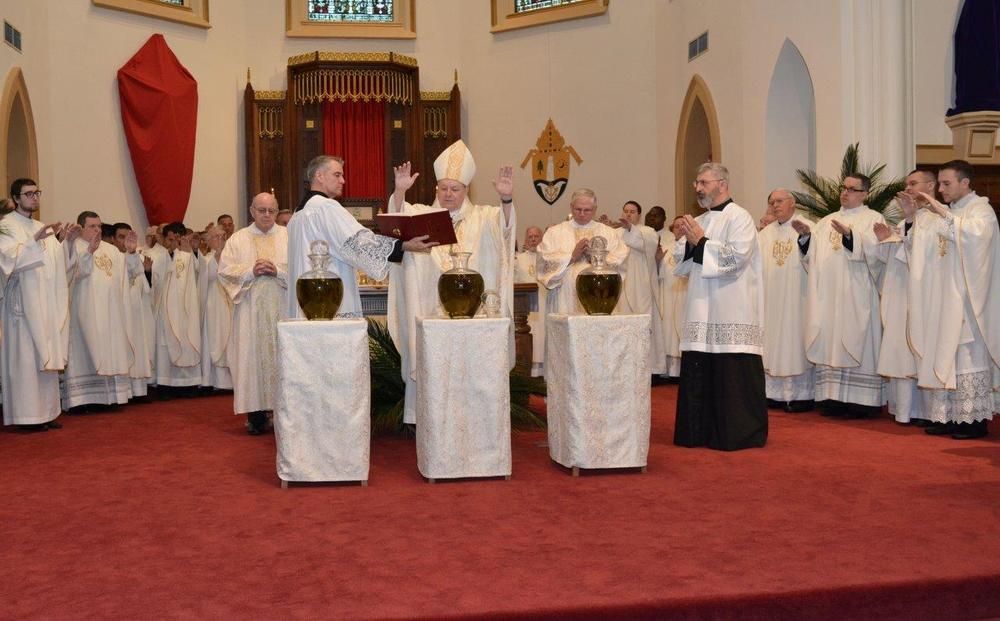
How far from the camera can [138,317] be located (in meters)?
10.2

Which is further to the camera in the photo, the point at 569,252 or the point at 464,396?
the point at 569,252

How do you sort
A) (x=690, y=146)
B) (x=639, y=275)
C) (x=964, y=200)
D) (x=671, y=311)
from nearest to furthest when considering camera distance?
(x=964, y=200) < (x=639, y=275) < (x=671, y=311) < (x=690, y=146)

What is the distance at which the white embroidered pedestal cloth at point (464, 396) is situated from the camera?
18.3ft

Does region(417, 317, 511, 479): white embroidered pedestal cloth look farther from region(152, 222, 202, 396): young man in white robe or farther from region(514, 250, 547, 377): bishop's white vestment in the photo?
region(152, 222, 202, 396): young man in white robe

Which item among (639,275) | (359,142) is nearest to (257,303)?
(639,275)

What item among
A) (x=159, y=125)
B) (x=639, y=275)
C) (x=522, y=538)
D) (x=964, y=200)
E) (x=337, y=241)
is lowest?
(x=522, y=538)

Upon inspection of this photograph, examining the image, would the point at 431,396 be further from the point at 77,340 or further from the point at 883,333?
the point at 77,340

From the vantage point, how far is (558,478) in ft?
18.7

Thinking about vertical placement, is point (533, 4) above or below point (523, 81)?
above

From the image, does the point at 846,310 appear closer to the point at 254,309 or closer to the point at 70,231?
the point at 254,309

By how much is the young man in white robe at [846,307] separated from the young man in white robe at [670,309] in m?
2.59

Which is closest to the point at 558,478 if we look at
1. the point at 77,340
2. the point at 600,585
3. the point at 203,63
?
the point at 600,585

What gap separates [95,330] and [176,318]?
5.42 ft

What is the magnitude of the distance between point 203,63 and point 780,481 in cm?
1208
